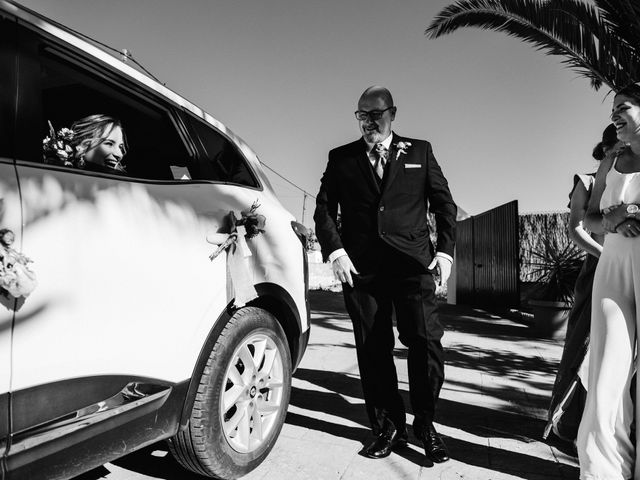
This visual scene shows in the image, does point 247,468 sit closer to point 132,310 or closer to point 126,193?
point 132,310

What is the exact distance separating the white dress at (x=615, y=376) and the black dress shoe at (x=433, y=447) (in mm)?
676

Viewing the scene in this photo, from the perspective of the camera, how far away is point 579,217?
2.85 m

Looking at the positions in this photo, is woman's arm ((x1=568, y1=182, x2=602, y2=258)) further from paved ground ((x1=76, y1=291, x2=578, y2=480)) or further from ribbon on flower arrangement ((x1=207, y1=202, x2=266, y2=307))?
ribbon on flower arrangement ((x1=207, y1=202, x2=266, y2=307))

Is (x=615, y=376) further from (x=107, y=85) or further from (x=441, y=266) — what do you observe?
(x=107, y=85)

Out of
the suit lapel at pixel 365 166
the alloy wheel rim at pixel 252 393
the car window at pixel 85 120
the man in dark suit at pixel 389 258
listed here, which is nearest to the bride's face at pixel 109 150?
the car window at pixel 85 120

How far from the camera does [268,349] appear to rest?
254cm

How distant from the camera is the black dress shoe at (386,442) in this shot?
2.63 meters

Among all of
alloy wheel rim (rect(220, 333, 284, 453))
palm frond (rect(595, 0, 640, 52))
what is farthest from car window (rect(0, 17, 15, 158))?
palm frond (rect(595, 0, 640, 52))

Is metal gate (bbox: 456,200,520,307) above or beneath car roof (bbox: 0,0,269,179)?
beneath

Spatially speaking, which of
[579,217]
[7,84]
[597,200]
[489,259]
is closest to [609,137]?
[579,217]

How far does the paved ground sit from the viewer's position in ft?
8.05

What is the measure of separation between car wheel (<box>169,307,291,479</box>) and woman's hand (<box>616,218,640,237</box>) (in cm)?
167

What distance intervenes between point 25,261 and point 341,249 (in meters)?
1.67

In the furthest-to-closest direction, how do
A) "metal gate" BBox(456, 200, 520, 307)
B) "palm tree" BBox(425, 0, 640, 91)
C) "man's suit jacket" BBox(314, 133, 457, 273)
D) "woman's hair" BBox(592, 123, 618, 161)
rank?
"metal gate" BBox(456, 200, 520, 307), "palm tree" BBox(425, 0, 640, 91), "woman's hair" BBox(592, 123, 618, 161), "man's suit jacket" BBox(314, 133, 457, 273)
